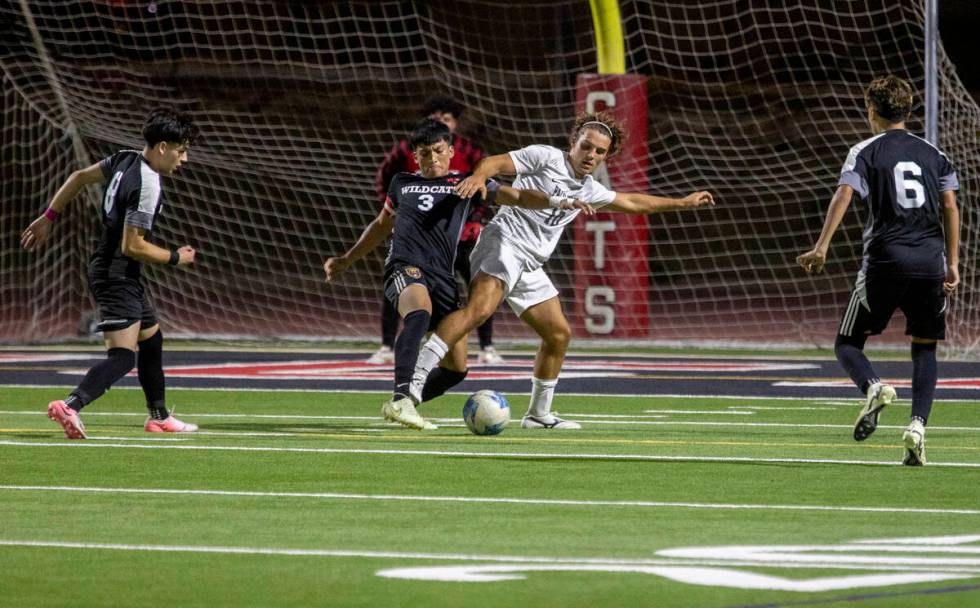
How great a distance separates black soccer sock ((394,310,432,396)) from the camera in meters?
9.87

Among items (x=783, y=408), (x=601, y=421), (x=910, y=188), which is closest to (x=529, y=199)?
(x=601, y=421)

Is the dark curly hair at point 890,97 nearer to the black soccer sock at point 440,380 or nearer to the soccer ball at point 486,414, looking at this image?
the soccer ball at point 486,414

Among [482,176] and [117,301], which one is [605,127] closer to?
[482,176]

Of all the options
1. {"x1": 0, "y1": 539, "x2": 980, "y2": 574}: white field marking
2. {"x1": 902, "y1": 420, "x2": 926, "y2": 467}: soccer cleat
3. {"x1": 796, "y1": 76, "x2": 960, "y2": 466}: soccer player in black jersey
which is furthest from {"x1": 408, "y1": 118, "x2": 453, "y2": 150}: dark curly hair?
{"x1": 0, "y1": 539, "x2": 980, "y2": 574}: white field marking

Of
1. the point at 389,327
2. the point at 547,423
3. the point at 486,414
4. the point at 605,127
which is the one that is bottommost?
the point at 389,327

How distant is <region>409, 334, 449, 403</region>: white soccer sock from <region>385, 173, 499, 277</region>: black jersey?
16.2 inches

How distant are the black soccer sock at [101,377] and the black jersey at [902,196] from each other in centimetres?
371

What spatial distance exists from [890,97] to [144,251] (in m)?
3.66

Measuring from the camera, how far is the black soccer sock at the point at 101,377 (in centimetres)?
959

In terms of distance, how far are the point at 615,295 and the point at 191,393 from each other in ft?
24.5

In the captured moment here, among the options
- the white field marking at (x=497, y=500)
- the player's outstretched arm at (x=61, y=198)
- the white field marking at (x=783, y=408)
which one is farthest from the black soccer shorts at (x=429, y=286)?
the white field marking at (x=497, y=500)

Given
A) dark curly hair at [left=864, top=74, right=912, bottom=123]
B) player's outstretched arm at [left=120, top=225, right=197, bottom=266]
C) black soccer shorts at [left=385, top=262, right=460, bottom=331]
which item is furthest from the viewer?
black soccer shorts at [left=385, top=262, right=460, bottom=331]

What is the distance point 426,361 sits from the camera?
10.1 metres

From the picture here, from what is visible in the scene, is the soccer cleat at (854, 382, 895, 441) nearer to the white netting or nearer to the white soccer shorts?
the white soccer shorts
